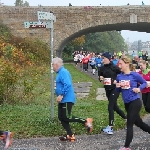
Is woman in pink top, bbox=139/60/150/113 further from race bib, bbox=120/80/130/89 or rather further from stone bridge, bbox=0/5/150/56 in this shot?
stone bridge, bbox=0/5/150/56

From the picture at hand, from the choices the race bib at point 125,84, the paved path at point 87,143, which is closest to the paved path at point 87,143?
the paved path at point 87,143

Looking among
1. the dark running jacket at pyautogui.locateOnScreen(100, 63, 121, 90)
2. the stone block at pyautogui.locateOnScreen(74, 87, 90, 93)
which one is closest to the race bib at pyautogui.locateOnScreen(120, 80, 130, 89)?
the dark running jacket at pyautogui.locateOnScreen(100, 63, 121, 90)

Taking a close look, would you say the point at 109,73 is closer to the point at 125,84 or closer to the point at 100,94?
the point at 125,84

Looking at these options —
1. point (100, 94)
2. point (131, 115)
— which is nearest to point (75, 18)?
point (100, 94)

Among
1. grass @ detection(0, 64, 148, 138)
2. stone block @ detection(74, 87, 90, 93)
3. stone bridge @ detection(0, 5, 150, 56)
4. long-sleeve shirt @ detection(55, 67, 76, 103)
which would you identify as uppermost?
stone bridge @ detection(0, 5, 150, 56)

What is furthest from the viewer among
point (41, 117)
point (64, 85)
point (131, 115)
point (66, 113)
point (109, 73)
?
point (41, 117)

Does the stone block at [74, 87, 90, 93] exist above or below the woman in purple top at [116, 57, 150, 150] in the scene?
below

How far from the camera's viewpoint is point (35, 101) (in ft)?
38.4

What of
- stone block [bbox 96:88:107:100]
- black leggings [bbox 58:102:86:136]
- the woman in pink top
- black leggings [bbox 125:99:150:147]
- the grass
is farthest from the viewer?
stone block [bbox 96:88:107:100]

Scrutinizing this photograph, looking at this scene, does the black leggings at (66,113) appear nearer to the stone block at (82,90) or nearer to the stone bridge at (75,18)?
the stone block at (82,90)

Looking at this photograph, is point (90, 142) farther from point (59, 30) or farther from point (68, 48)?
point (68, 48)

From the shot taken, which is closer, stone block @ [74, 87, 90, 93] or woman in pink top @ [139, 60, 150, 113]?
woman in pink top @ [139, 60, 150, 113]

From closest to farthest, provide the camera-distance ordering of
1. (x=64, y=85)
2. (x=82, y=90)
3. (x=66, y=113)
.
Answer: (x=64, y=85) → (x=66, y=113) → (x=82, y=90)

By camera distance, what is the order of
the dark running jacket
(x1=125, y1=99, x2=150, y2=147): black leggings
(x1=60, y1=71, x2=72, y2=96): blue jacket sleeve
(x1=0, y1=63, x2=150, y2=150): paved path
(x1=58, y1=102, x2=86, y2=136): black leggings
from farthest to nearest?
the dark running jacket → (x1=58, y1=102, x2=86, y2=136): black leggings → (x1=60, y1=71, x2=72, y2=96): blue jacket sleeve → (x1=0, y1=63, x2=150, y2=150): paved path → (x1=125, y1=99, x2=150, y2=147): black leggings
